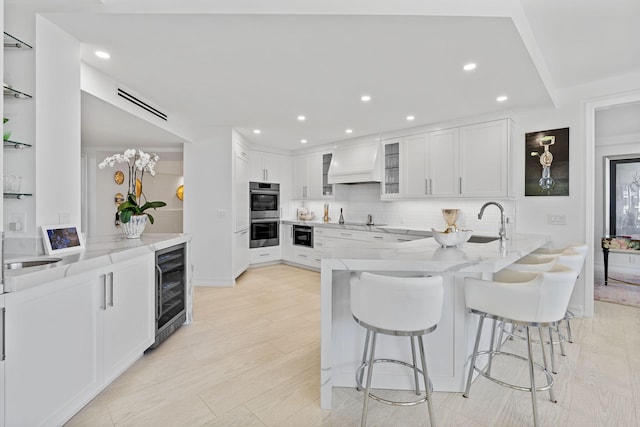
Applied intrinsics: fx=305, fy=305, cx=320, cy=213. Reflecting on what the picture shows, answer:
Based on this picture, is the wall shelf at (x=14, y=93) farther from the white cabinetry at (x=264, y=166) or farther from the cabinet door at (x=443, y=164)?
the cabinet door at (x=443, y=164)

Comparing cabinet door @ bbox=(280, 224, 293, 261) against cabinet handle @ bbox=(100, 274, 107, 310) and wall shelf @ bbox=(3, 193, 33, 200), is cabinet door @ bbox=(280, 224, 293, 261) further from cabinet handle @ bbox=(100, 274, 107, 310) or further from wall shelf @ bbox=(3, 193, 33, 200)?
wall shelf @ bbox=(3, 193, 33, 200)

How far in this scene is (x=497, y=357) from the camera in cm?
243

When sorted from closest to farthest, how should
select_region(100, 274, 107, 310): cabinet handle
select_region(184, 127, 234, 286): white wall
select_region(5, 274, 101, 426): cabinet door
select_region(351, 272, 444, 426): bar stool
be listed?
select_region(5, 274, 101, 426): cabinet door < select_region(351, 272, 444, 426): bar stool < select_region(100, 274, 107, 310): cabinet handle < select_region(184, 127, 234, 286): white wall

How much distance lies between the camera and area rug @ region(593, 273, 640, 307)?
12.7 feet

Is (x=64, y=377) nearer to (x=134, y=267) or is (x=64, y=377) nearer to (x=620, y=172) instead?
(x=134, y=267)

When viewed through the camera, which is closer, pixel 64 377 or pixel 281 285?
pixel 64 377

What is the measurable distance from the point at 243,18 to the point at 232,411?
7.87ft

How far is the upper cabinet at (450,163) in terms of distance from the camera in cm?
372

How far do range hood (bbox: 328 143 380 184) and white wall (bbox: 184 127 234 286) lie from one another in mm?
1858

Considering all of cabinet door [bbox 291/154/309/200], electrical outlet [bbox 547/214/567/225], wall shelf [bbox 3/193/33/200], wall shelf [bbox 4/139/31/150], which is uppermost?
cabinet door [bbox 291/154/309/200]

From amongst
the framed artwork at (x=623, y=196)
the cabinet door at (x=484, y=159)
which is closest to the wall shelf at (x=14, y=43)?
the cabinet door at (x=484, y=159)

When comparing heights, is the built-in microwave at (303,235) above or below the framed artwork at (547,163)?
below

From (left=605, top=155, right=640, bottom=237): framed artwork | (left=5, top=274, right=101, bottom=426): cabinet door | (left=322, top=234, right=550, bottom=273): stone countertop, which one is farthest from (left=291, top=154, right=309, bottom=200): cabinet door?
(left=605, top=155, right=640, bottom=237): framed artwork

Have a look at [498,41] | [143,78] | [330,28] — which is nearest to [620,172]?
[498,41]
